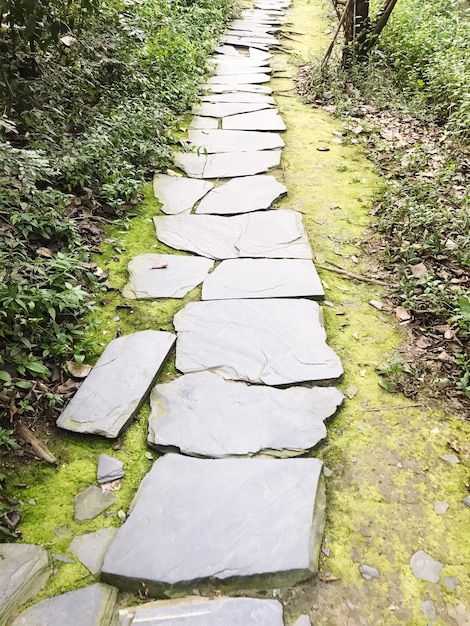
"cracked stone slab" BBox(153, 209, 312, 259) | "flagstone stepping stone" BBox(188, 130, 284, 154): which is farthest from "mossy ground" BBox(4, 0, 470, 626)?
"flagstone stepping stone" BBox(188, 130, 284, 154)

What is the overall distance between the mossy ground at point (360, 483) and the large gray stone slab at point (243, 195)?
2.77 feet

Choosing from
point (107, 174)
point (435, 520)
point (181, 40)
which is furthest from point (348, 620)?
point (181, 40)

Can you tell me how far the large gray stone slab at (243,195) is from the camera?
3.73 meters

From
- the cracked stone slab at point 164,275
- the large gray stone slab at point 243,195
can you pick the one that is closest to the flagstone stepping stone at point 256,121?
the large gray stone slab at point 243,195

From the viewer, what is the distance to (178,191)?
Result: 3975 mm

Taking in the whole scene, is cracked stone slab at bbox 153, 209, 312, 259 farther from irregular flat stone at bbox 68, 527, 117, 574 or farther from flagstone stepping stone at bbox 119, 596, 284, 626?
flagstone stepping stone at bbox 119, 596, 284, 626

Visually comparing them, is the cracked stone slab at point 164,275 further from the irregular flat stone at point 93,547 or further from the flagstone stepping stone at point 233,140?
the flagstone stepping stone at point 233,140

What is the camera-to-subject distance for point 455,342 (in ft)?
8.24

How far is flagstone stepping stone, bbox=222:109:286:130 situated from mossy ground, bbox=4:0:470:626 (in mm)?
2554

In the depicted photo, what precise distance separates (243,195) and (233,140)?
121 centimetres

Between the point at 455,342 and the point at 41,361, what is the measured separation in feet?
6.73

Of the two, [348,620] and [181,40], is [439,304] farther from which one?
[181,40]

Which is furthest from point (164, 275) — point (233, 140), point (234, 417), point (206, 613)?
point (233, 140)

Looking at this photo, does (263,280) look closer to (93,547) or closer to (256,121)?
(93,547)
